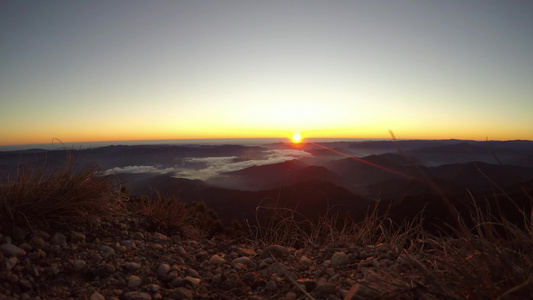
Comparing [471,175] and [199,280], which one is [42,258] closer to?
[199,280]

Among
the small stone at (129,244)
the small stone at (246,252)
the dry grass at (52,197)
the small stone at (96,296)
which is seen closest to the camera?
the small stone at (96,296)

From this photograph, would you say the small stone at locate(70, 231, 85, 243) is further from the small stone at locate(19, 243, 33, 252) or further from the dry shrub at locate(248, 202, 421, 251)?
the dry shrub at locate(248, 202, 421, 251)

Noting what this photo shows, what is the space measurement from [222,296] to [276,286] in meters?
0.49

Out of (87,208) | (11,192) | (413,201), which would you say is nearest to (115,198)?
(87,208)

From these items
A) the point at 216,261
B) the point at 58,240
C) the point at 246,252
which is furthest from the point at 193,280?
the point at 58,240

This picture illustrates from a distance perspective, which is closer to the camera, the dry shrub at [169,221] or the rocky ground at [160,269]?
the rocky ground at [160,269]

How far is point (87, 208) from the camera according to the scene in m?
3.79

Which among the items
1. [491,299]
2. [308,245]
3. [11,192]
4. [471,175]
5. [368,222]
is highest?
[11,192]

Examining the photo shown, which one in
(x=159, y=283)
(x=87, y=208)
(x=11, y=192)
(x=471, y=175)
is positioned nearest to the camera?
(x=159, y=283)

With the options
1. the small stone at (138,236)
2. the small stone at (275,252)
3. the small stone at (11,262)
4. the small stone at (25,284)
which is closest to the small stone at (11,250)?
the small stone at (11,262)

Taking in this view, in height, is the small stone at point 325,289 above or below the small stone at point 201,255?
above

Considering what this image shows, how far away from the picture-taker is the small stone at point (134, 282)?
2.71 meters

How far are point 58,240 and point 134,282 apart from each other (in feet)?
3.43

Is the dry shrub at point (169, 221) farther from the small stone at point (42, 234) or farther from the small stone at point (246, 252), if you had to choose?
the small stone at point (42, 234)
